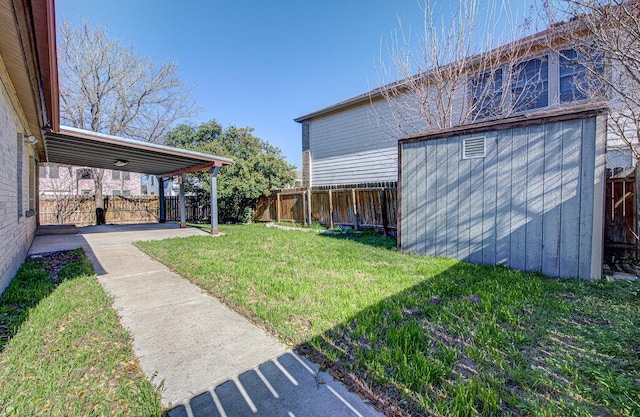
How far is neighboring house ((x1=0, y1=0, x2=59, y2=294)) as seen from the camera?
2.63 meters

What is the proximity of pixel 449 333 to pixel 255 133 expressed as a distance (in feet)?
45.4

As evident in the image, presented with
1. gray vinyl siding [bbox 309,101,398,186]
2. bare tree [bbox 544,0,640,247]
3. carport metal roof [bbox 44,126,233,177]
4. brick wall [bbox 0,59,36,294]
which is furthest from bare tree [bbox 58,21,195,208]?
bare tree [bbox 544,0,640,247]

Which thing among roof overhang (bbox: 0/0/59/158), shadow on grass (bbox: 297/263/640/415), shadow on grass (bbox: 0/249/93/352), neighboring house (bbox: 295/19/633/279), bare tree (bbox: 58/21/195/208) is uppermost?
bare tree (bbox: 58/21/195/208)

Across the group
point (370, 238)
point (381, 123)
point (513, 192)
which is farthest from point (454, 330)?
point (381, 123)

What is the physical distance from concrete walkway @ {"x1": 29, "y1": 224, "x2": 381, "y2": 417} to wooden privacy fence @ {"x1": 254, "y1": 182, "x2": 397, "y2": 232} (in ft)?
21.3

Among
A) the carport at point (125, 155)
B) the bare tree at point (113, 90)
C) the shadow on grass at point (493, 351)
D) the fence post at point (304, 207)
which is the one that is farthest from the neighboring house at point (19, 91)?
the bare tree at point (113, 90)

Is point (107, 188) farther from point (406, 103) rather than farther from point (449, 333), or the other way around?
point (449, 333)

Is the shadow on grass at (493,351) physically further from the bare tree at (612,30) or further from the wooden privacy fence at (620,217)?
the bare tree at (612,30)

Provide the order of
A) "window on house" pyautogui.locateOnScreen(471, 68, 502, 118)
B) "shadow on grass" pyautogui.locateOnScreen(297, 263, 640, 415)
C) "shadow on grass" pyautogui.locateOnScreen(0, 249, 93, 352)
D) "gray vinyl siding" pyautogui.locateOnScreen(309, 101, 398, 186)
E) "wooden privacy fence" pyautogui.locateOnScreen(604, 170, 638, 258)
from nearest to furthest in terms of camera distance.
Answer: "shadow on grass" pyautogui.locateOnScreen(297, 263, 640, 415) → "shadow on grass" pyautogui.locateOnScreen(0, 249, 93, 352) → "wooden privacy fence" pyautogui.locateOnScreen(604, 170, 638, 258) → "window on house" pyautogui.locateOnScreen(471, 68, 502, 118) → "gray vinyl siding" pyautogui.locateOnScreen(309, 101, 398, 186)

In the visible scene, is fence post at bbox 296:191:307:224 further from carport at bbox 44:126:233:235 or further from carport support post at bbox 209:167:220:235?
carport support post at bbox 209:167:220:235

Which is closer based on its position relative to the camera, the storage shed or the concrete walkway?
the concrete walkway

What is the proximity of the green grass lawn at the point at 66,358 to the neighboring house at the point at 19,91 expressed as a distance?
35.7 inches

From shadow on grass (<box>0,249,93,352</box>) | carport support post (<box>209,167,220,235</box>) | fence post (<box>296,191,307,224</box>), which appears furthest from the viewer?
fence post (<box>296,191,307,224</box>)

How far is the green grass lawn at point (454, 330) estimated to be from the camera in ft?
6.14
